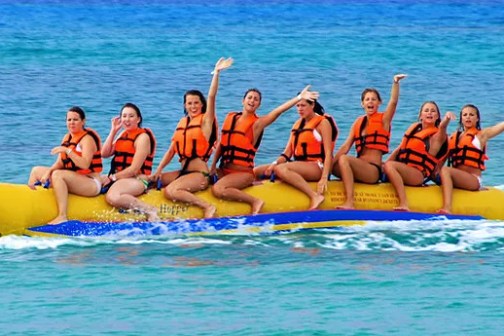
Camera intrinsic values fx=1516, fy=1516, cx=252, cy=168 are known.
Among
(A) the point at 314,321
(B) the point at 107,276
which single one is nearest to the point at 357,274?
(A) the point at 314,321

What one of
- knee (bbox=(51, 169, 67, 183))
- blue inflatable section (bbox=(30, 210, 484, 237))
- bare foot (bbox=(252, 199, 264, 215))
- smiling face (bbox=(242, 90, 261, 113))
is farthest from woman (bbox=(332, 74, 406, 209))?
knee (bbox=(51, 169, 67, 183))

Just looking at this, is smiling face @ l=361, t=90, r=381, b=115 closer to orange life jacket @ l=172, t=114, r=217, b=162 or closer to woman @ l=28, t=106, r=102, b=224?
orange life jacket @ l=172, t=114, r=217, b=162

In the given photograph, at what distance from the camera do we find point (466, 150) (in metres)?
11.9

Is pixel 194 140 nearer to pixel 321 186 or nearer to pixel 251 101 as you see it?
pixel 251 101

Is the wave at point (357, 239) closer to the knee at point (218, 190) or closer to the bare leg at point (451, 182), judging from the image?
the bare leg at point (451, 182)

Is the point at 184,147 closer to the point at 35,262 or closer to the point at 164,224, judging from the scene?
the point at 164,224

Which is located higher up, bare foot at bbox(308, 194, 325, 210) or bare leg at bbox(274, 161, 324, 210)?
bare leg at bbox(274, 161, 324, 210)

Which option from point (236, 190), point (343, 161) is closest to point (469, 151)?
point (343, 161)

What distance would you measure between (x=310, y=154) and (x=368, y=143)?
0.49 m

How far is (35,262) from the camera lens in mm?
11070

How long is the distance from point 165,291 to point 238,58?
14.5 meters

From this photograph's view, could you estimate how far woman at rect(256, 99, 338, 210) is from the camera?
11609 millimetres

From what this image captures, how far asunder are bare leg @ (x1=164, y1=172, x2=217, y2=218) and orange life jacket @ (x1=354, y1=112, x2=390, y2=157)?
1.28 m

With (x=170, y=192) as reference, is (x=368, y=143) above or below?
above
